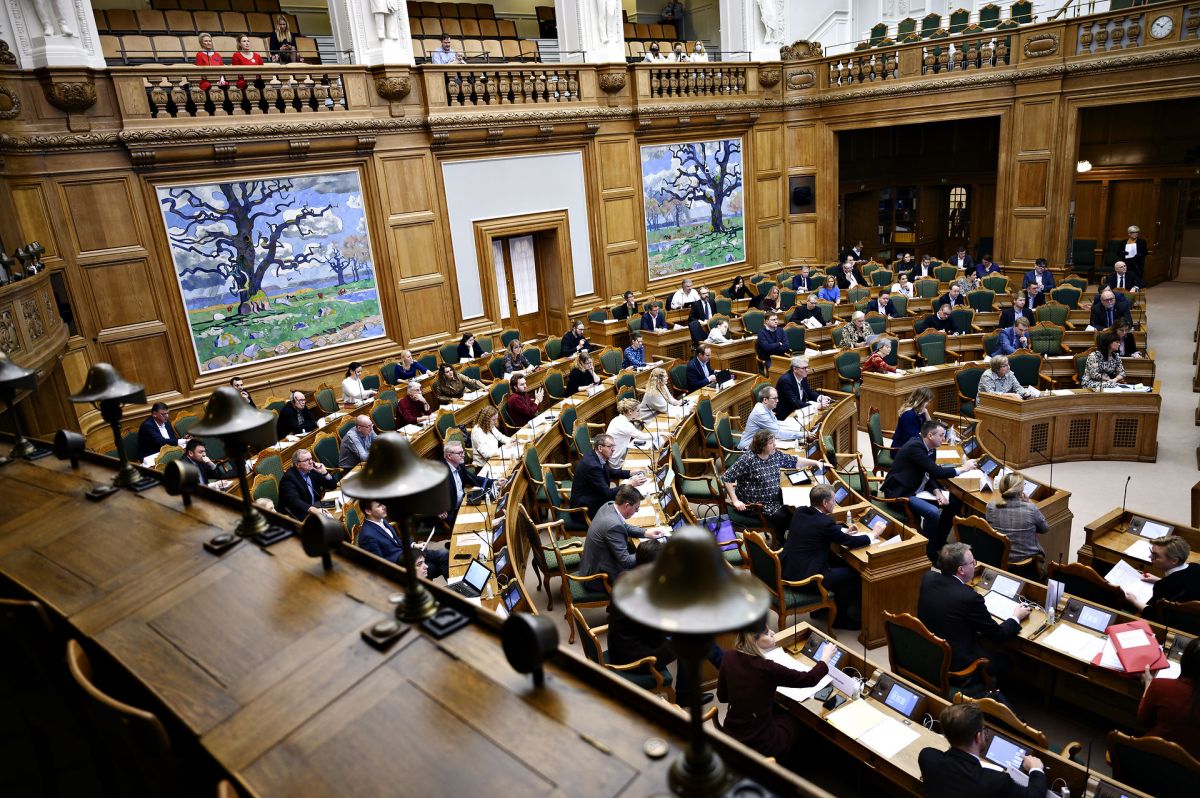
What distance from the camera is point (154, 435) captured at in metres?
8.84

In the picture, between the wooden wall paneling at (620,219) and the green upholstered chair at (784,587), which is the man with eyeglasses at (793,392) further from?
the wooden wall paneling at (620,219)

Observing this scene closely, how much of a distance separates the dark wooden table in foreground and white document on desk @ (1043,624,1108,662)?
389 centimetres

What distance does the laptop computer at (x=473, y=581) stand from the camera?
16.1 feet

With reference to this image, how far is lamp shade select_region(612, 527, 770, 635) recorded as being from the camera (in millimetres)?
1640

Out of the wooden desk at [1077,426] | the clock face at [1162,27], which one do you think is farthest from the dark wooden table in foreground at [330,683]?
the clock face at [1162,27]

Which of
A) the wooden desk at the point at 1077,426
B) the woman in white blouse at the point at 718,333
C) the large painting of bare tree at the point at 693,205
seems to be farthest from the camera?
the large painting of bare tree at the point at 693,205

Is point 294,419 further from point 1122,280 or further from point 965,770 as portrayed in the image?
point 1122,280

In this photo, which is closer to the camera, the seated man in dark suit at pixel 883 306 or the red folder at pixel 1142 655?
the red folder at pixel 1142 655

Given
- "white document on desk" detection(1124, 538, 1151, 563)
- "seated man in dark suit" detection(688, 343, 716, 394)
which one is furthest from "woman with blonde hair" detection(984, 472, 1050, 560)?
"seated man in dark suit" detection(688, 343, 716, 394)

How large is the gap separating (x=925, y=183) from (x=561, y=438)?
16011 mm

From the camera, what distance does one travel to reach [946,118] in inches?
634

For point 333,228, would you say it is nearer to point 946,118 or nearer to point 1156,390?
point 1156,390

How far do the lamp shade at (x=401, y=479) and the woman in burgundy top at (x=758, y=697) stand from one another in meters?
2.53

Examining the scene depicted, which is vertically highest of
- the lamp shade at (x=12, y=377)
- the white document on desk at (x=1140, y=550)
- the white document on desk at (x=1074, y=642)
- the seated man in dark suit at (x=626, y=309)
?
the lamp shade at (x=12, y=377)
